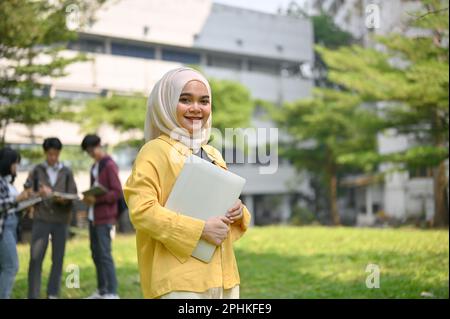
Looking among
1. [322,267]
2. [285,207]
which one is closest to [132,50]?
[285,207]

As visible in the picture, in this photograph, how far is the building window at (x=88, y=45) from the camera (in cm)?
2039

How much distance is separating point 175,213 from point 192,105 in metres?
0.40

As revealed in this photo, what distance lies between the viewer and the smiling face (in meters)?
1.87

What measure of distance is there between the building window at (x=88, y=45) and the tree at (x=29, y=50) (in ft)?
37.8

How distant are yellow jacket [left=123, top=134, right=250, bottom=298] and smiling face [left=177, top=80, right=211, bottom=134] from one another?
3.6 inches

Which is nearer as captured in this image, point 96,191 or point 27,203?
point 27,203

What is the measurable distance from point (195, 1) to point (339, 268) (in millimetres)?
18373

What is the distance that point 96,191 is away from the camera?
4574 mm

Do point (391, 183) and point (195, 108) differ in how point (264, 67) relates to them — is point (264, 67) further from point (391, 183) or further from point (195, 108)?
point (195, 108)

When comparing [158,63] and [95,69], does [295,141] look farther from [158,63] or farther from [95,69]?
[95,69]

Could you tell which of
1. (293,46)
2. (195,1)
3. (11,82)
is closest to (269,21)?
(293,46)

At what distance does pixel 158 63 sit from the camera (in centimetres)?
2181

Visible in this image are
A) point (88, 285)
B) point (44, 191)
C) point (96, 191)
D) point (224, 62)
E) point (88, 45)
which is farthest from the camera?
point (224, 62)
